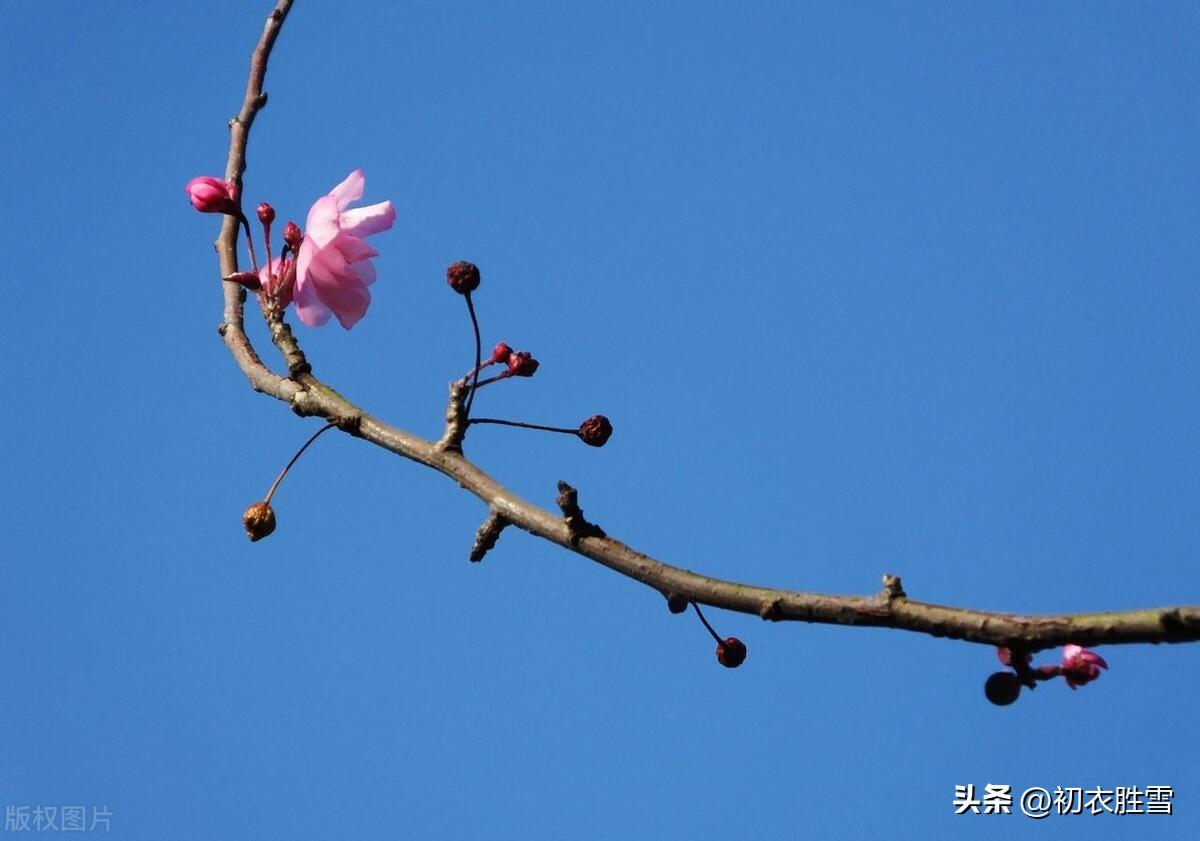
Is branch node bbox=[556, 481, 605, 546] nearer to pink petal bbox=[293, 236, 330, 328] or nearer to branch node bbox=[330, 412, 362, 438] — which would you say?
branch node bbox=[330, 412, 362, 438]

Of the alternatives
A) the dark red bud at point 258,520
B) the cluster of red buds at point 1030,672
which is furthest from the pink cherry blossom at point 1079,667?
the dark red bud at point 258,520

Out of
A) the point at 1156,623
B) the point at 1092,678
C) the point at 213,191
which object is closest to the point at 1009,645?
the point at 1156,623

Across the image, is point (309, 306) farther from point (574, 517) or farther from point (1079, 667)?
point (1079, 667)

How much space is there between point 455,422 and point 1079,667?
88cm

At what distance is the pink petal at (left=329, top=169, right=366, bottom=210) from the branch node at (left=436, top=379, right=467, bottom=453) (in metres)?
0.69

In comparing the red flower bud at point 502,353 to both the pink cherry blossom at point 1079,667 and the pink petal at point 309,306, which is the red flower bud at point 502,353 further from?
the pink cherry blossom at point 1079,667

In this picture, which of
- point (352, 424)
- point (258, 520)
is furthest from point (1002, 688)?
point (258, 520)

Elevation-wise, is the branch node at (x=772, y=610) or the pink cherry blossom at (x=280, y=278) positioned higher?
the pink cherry blossom at (x=280, y=278)

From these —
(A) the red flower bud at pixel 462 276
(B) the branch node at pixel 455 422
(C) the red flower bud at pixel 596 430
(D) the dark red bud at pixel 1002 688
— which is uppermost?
(A) the red flower bud at pixel 462 276

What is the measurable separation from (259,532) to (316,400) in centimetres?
29

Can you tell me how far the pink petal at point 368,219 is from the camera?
2199 millimetres

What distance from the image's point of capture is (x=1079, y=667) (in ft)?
5.17

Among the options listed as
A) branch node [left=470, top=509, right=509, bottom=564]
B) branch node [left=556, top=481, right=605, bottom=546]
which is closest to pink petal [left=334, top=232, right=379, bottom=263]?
branch node [left=470, top=509, right=509, bottom=564]

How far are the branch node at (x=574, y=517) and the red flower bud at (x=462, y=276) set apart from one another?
51 cm
